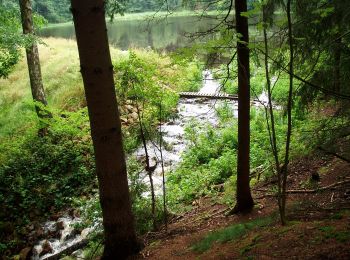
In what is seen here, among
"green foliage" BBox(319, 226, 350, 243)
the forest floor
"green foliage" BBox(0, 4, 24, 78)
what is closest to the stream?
the forest floor

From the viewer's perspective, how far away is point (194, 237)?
5098mm

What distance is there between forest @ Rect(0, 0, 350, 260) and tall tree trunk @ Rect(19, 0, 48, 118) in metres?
0.06

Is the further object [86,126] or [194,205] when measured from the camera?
[86,126]

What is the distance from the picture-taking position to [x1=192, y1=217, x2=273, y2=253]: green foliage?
4332 mm

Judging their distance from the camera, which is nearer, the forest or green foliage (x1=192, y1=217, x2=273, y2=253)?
the forest

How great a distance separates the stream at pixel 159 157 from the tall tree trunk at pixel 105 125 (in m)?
1.79

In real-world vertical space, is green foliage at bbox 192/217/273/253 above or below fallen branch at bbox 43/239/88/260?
above

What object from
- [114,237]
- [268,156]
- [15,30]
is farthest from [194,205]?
[15,30]

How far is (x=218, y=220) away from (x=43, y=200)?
204 inches

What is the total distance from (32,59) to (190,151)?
588 centimetres

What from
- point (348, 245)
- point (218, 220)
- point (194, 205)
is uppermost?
point (348, 245)

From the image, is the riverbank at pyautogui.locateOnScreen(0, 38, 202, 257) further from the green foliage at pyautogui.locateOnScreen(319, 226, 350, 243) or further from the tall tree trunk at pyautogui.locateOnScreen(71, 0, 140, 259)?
the green foliage at pyautogui.locateOnScreen(319, 226, 350, 243)

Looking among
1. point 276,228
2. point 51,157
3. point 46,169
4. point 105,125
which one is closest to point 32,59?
point 51,157

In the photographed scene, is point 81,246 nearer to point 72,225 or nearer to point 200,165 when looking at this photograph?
point 72,225
